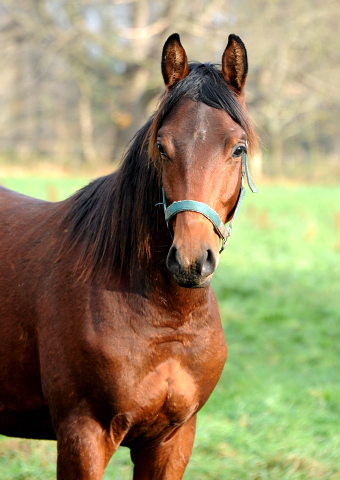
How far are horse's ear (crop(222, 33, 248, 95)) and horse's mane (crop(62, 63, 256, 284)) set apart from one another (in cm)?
4

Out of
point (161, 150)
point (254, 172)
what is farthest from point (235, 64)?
point (254, 172)

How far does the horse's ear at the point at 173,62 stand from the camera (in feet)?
7.63

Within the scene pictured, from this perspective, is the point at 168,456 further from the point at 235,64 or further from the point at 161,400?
the point at 235,64

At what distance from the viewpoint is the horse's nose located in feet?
6.44

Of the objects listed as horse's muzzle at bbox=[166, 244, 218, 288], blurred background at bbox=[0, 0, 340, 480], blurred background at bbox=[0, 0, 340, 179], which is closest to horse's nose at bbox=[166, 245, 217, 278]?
horse's muzzle at bbox=[166, 244, 218, 288]

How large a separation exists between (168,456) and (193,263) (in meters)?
1.13

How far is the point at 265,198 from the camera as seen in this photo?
1678cm

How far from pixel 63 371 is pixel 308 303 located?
20.2 feet

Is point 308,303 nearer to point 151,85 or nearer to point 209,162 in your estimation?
point 209,162

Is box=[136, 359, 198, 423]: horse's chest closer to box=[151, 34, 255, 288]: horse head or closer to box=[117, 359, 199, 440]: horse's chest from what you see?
box=[117, 359, 199, 440]: horse's chest

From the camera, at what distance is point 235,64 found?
7.73 ft

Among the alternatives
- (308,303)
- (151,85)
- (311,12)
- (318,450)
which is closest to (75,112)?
(151,85)

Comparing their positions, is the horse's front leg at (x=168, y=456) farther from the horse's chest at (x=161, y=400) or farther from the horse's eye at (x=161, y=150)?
the horse's eye at (x=161, y=150)

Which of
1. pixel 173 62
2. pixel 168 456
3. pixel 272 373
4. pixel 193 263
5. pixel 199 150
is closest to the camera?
pixel 193 263
